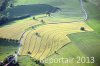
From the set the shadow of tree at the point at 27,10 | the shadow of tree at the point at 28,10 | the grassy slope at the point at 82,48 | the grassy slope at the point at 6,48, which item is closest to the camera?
the grassy slope at the point at 82,48

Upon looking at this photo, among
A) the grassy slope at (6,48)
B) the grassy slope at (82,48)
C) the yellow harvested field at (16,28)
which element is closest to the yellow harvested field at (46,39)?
the grassy slope at (82,48)

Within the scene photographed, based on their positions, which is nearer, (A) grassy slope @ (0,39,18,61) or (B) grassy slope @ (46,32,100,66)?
(B) grassy slope @ (46,32,100,66)

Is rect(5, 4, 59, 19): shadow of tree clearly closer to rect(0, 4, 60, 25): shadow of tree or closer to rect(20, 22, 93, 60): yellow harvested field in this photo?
rect(0, 4, 60, 25): shadow of tree

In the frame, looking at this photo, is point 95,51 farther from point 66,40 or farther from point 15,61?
point 15,61

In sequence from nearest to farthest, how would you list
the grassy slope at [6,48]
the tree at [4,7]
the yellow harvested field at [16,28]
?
1. the grassy slope at [6,48]
2. the yellow harvested field at [16,28]
3. the tree at [4,7]

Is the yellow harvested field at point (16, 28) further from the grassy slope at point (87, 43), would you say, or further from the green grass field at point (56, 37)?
the grassy slope at point (87, 43)

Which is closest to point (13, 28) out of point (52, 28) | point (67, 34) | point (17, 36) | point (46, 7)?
point (17, 36)

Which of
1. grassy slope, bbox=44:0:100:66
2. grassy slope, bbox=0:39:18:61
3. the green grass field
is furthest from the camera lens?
grassy slope, bbox=0:39:18:61

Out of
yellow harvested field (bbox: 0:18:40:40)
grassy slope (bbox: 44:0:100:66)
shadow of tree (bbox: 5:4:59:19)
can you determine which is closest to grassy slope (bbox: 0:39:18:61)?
yellow harvested field (bbox: 0:18:40:40)
